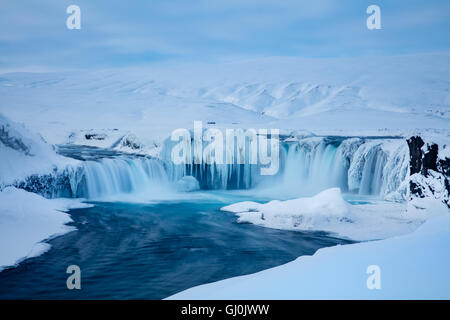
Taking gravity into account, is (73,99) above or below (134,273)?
above

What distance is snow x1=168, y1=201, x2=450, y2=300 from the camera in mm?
3250

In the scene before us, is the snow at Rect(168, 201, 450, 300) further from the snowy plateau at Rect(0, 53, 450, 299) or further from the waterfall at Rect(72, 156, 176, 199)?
the waterfall at Rect(72, 156, 176, 199)

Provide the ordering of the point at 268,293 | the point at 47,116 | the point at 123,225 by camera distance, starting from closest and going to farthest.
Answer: the point at 268,293, the point at 123,225, the point at 47,116

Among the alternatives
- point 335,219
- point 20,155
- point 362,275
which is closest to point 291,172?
point 335,219

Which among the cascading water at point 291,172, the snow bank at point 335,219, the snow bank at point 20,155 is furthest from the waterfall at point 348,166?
the snow bank at point 20,155

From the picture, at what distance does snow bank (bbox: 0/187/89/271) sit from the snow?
235cm

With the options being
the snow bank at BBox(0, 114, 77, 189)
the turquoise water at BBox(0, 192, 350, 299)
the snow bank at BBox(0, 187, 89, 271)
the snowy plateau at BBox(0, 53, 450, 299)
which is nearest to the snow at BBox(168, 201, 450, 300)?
the snowy plateau at BBox(0, 53, 450, 299)

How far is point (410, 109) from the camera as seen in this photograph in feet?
35.0

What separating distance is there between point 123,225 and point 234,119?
15.0m

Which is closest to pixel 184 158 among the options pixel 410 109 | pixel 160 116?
pixel 410 109

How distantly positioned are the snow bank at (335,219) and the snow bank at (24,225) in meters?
2.99

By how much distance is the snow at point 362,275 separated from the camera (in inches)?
128

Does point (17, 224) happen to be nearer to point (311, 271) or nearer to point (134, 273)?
point (134, 273)

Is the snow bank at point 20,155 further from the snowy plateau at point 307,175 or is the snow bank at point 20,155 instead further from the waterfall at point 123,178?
the waterfall at point 123,178
